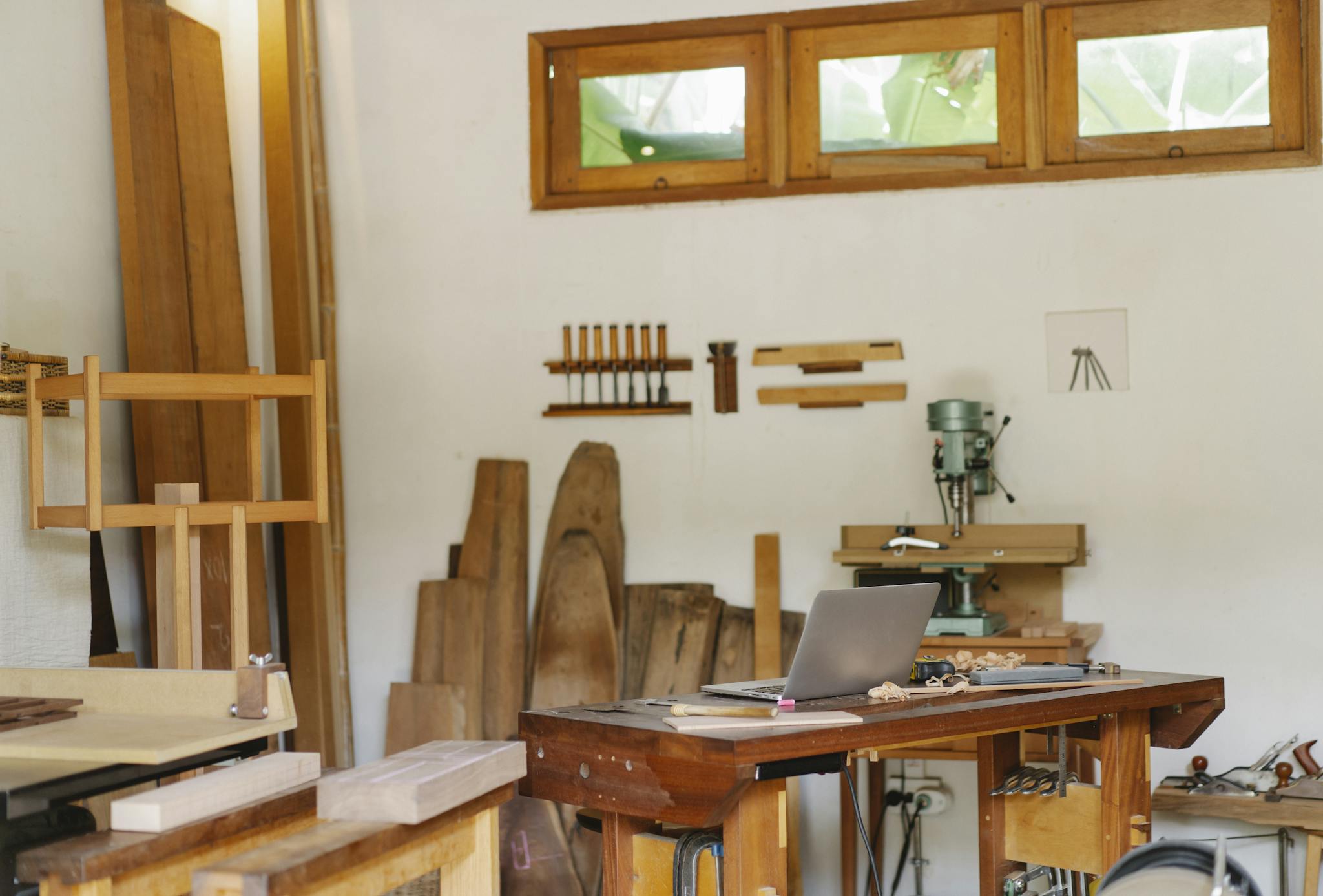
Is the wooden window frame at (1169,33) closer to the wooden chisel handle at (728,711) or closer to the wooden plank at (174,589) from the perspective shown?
the wooden chisel handle at (728,711)

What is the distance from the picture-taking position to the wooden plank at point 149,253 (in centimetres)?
385

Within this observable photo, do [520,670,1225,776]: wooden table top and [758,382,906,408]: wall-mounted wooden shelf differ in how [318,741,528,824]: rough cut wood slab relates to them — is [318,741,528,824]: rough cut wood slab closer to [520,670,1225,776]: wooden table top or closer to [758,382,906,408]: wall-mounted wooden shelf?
[520,670,1225,776]: wooden table top

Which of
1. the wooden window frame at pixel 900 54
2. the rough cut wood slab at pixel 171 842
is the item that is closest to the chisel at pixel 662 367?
the wooden window frame at pixel 900 54

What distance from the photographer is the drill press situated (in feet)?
13.0

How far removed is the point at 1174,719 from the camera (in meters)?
3.20

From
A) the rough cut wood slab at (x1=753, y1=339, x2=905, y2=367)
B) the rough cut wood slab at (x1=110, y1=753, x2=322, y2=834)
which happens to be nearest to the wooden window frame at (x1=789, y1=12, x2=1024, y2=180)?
the rough cut wood slab at (x1=753, y1=339, x2=905, y2=367)

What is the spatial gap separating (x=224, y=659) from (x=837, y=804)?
2.09 m

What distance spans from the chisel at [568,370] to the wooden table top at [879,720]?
2.07 meters

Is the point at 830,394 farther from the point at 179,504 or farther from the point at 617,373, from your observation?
the point at 179,504

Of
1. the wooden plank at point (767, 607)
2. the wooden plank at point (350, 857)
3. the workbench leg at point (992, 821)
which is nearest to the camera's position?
the wooden plank at point (350, 857)

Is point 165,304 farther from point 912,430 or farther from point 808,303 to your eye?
point 912,430

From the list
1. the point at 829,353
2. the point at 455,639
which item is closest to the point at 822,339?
the point at 829,353

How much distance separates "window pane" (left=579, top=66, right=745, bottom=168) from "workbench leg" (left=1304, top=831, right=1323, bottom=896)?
114 inches

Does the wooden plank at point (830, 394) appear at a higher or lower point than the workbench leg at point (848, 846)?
higher
